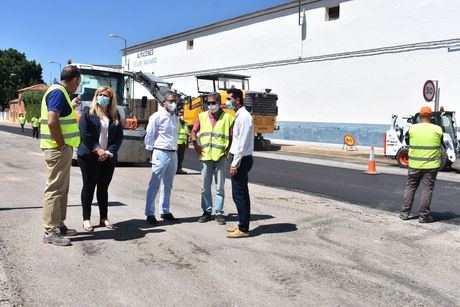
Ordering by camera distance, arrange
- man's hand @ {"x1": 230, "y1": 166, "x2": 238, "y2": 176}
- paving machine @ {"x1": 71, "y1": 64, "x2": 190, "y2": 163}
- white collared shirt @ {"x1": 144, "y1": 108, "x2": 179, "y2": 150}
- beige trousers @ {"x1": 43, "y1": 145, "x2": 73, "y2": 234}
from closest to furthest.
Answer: beige trousers @ {"x1": 43, "y1": 145, "x2": 73, "y2": 234}, man's hand @ {"x1": 230, "y1": 166, "x2": 238, "y2": 176}, white collared shirt @ {"x1": 144, "y1": 108, "x2": 179, "y2": 150}, paving machine @ {"x1": 71, "y1": 64, "x2": 190, "y2": 163}

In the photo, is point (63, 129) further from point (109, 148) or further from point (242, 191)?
point (242, 191)

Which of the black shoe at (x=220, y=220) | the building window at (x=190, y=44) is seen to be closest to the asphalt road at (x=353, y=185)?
the black shoe at (x=220, y=220)

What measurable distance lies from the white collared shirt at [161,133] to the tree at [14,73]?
3397 inches

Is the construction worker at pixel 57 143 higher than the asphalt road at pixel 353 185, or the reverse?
the construction worker at pixel 57 143

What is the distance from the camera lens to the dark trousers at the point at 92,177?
588 centimetres

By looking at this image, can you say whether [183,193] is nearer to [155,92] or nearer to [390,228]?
[390,228]

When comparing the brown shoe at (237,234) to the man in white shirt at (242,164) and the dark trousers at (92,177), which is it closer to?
the man in white shirt at (242,164)

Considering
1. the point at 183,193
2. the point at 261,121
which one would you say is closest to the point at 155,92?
the point at 261,121

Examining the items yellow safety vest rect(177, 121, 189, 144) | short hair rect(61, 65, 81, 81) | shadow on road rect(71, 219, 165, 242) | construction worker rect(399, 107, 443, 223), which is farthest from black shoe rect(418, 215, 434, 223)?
yellow safety vest rect(177, 121, 189, 144)

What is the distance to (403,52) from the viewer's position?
23.4 meters

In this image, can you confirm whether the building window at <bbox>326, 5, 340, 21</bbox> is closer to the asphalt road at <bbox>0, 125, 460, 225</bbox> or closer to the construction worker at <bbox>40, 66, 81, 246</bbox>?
the asphalt road at <bbox>0, 125, 460, 225</bbox>

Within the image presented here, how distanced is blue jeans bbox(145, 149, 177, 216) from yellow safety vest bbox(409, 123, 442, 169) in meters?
3.85

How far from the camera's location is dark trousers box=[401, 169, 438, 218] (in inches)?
296

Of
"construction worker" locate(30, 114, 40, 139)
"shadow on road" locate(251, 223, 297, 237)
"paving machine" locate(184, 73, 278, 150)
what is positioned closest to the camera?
"shadow on road" locate(251, 223, 297, 237)
